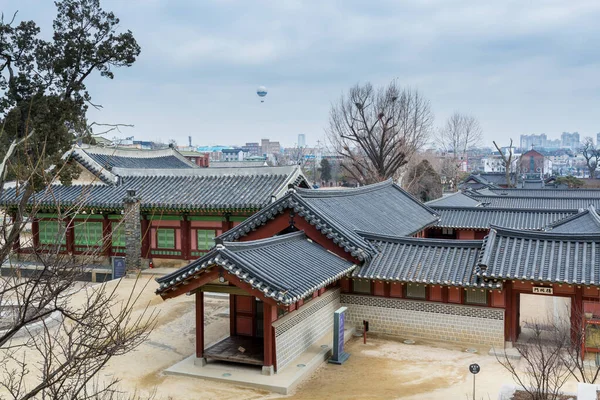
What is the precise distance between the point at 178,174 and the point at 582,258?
21.3m

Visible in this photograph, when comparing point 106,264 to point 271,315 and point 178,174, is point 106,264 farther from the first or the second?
point 271,315

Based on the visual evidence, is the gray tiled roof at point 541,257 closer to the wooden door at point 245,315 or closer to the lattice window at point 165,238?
the wooden door at point 245,315

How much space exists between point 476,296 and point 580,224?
1104 centimetres

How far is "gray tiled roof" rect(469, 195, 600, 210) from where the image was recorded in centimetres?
4009

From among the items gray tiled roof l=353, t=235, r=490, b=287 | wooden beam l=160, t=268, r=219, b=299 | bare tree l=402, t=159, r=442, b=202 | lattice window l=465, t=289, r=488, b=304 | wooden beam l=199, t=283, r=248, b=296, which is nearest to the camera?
wooden beam l=160, t=268, r=219, b=299

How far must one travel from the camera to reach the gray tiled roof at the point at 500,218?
31.2 meters

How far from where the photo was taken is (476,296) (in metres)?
16.1

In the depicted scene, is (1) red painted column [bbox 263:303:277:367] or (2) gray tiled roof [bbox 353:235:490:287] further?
(2) gray tiled roof [bbox 353:235:490:287]

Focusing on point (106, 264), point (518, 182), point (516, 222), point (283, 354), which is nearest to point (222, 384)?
point (283, 354)

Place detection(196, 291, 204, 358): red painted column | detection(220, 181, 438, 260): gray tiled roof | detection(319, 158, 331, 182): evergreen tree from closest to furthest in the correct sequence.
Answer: detection(196, 291, 204, 358): red painted column
detection(220, 181, 438, 260): gray tiled roof
detection(319, 158, 331, 182): evergreen tree

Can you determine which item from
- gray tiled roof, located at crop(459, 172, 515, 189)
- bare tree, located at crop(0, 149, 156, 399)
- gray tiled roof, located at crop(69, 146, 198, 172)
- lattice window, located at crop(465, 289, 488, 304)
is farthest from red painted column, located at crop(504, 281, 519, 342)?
gray tiled roof, located at crop(459, 172, 515, 189)

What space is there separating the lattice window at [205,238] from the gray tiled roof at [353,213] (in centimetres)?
798

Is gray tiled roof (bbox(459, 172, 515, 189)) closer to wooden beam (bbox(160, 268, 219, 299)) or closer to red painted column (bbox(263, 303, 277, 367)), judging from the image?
red painted column (bbox(263, 303, 277, 367))

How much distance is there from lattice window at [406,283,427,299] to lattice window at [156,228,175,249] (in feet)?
50.1
